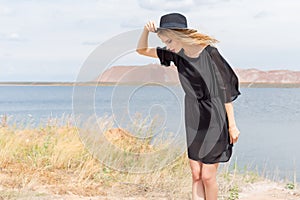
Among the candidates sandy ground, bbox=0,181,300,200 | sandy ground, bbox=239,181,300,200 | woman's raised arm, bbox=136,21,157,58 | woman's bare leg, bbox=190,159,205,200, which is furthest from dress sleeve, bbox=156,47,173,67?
sandy ground, bbox=239,181,300,200

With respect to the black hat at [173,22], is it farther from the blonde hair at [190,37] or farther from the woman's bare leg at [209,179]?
the woman's bare leg at [209,179]

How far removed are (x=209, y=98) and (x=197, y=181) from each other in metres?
0.59

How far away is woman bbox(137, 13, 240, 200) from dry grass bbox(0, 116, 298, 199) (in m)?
1.29

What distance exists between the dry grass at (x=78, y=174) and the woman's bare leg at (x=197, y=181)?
1.04 m

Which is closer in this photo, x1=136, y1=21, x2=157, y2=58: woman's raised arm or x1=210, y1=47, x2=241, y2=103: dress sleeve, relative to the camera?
x1=210, y1=47, x2=241, y2=103: dress sleeve

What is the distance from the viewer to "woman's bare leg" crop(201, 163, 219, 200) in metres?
3.32

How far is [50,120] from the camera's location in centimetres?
721

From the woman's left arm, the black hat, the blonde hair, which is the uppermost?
the black hat

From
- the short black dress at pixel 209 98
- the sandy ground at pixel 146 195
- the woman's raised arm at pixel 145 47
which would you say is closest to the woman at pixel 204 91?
the short black dress at pixel 209 98

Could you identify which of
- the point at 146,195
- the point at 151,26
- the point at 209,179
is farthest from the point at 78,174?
the point at 151,26

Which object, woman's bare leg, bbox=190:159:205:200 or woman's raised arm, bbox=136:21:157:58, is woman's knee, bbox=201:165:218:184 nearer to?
woman's bare leg, bbox=190:159:205:200

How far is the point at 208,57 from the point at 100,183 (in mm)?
2104

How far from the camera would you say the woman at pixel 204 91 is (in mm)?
3248

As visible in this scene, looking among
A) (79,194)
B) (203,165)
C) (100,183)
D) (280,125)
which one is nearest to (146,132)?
(100,183)
